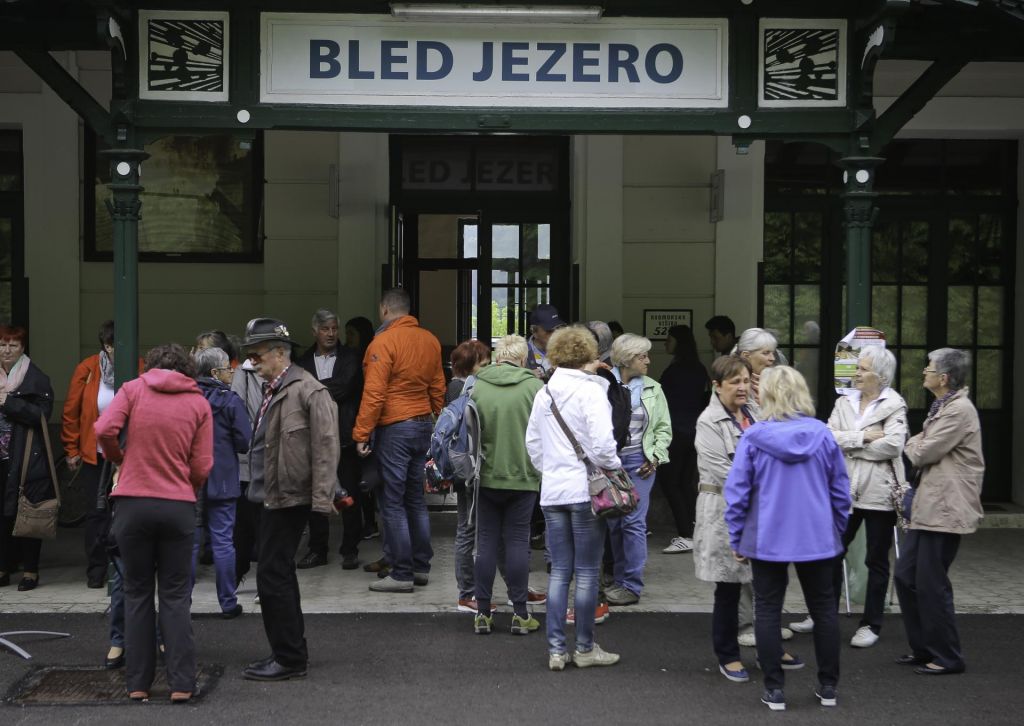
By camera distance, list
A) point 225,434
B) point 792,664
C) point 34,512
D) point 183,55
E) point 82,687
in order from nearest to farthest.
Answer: point 82,687 → point 792,664 → point 225,434 → point 183,55 → point 34,512

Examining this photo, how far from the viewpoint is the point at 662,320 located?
1116 cm

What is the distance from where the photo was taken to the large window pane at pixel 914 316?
11609 mm

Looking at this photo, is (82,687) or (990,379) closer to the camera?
(82,687)

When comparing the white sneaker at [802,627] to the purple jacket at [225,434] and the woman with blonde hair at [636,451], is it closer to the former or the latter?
the woman with blonde hair at [636,451]

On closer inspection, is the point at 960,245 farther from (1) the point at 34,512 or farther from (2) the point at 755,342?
(1) the point at 34,512

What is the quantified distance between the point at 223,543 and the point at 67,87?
290 centimetres

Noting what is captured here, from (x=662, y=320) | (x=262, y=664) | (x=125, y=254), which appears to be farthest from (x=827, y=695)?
(x=662, y=320)

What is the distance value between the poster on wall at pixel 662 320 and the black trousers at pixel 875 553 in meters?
4.24

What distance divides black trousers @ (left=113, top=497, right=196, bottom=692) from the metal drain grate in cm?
14

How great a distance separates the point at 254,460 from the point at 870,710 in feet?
10.2

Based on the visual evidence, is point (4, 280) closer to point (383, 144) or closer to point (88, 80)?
point (88, 80)

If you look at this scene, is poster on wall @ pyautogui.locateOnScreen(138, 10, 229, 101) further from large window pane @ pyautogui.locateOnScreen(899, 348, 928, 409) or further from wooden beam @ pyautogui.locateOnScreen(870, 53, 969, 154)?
large window pane @ pyautogui.locateOnScreen(899, 348, 928, 409)

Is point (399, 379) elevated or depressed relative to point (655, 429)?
elevated

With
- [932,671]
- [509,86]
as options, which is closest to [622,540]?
[932,671]
